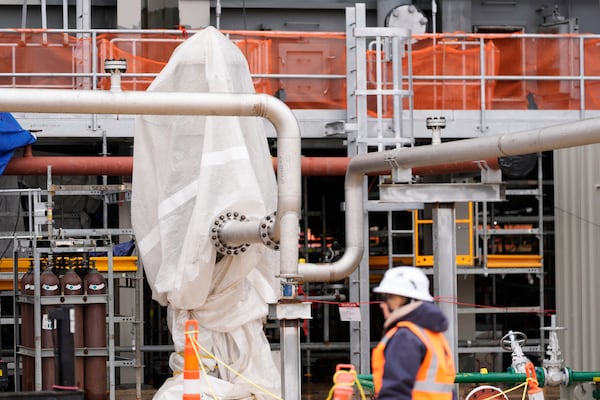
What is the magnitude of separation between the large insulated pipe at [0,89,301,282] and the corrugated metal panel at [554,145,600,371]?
22.4 feet

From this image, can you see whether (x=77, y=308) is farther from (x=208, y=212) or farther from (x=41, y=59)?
(x=41, y=59)

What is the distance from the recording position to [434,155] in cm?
1134

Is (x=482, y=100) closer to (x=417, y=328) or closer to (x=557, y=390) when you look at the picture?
(x=557, y=390)

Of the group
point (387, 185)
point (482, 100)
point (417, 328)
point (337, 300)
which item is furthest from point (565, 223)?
point (417, 328)

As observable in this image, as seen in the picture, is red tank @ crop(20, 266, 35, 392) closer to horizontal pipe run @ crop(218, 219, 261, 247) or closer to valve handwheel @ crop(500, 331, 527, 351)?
horizontal pipe run @ crop(218, 219, 261, 247)

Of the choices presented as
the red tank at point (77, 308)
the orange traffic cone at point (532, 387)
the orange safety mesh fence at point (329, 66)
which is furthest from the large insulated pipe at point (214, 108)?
the orange safety mesh fence at point (329, 66)

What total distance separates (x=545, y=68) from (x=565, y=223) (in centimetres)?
220

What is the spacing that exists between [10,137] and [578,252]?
299 inches

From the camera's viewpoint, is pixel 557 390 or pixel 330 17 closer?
pixel 557 390

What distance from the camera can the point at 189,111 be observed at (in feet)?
34.2

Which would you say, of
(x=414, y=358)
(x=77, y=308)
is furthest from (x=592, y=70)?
(x=414, y=358)

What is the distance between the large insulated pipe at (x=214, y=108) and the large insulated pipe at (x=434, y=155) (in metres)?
0.64

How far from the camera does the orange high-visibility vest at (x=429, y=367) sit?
732 cm

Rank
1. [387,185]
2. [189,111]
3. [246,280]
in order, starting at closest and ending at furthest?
[189,111]
[387,185]
[246,280]
